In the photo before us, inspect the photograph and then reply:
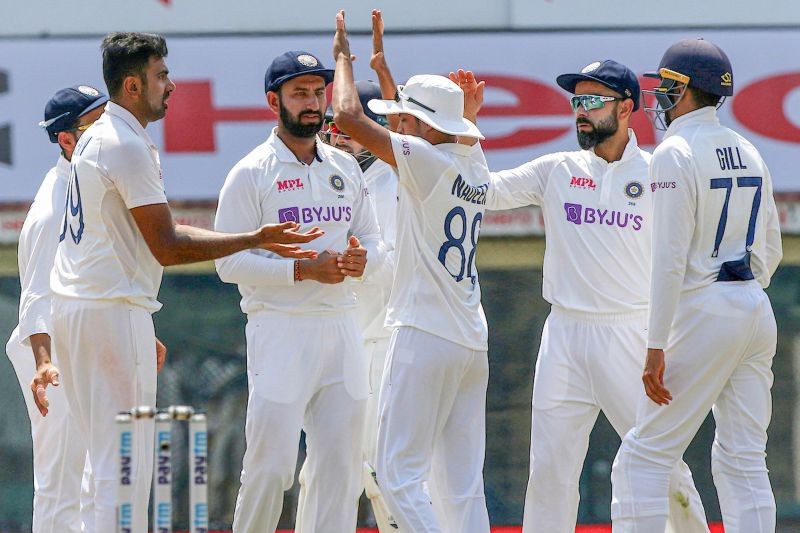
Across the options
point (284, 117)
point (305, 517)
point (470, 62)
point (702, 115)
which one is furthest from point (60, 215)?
point (470, 62)

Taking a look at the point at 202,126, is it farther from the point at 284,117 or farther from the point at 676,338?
the point at 676,338

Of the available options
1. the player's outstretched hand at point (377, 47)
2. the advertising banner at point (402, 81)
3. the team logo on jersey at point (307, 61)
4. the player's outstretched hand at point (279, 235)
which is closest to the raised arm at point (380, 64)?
the player's outstretched hand at point (377, 47)

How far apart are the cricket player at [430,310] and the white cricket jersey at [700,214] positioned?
0.74 m

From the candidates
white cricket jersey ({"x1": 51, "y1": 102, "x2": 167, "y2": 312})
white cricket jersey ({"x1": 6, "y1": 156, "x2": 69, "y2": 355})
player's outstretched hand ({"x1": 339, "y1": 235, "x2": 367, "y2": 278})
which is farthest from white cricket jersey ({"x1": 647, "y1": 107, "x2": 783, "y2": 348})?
white cricket jersey ({"x1": 6, "y1": 156, "x2": 69, "y2": 355})

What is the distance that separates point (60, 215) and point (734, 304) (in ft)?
9.26

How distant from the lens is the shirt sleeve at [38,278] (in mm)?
5969

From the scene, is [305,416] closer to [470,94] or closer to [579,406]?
[579,406]

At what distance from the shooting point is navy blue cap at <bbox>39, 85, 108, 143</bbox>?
6.26 meters

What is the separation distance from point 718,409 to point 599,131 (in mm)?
1432

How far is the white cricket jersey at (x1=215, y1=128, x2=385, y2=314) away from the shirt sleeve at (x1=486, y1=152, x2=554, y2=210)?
814mm

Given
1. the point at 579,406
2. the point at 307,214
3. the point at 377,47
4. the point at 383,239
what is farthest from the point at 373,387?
the point at 377,47

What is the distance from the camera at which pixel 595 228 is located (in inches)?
245

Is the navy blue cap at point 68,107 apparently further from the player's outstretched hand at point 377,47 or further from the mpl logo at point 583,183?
the mpl logo at point 583,183

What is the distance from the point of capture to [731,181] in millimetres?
5441
